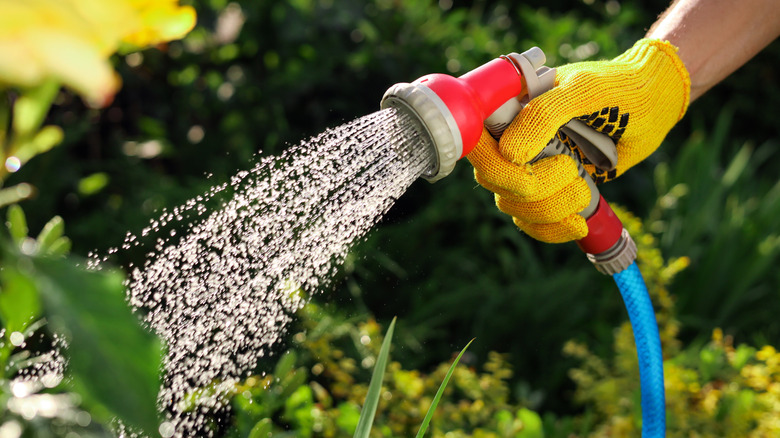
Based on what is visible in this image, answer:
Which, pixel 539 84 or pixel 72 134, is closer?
pixel 539 84

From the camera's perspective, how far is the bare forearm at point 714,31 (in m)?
1.52

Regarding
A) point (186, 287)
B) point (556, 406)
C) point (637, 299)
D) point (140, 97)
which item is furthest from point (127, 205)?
point (637, 299)

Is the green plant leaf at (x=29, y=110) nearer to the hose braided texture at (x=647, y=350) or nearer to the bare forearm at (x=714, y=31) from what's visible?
the hose braided texture at (x=647, y=350)

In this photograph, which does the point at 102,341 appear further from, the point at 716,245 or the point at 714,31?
the point at 716,245

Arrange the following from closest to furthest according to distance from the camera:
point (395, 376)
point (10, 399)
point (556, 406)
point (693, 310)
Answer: point (10, 399) < point (395, 376) < point (556, 406) < point (693, 310)

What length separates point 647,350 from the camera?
124 cm

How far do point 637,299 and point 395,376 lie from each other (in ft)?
2.02

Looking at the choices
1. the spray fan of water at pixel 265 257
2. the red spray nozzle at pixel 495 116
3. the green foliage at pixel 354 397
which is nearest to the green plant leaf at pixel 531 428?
the green foliage at pixel 354 397

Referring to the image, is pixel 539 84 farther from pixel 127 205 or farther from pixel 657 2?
pixel 657 2

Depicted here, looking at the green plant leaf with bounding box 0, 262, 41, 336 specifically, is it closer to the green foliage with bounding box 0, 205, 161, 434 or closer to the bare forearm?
the green foliage with bounding box 0, 205, 161, 434

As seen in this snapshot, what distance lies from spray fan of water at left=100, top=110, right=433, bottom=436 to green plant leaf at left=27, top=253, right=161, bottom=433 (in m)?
0.67

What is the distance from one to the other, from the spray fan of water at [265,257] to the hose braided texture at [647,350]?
1.51 ft

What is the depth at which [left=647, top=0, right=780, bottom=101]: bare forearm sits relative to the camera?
152 centimetres

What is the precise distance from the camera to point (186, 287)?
1419 mm
